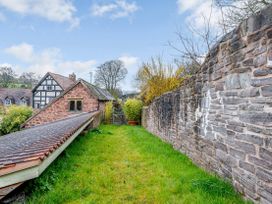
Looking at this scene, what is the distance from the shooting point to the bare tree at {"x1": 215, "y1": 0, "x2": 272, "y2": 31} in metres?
7.47

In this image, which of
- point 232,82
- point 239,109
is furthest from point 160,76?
point 239,109

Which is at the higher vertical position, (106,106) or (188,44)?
(188,44)

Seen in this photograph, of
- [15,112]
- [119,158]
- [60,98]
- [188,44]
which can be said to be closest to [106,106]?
[60,98]

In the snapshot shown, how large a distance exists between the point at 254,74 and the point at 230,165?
5.06ft

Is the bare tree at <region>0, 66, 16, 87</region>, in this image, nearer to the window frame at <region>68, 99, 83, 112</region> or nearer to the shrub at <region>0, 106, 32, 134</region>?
the shrub at <region>0, 106, 32, 134</region>

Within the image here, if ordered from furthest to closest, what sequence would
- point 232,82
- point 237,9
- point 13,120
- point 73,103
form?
point 13,120, point 73,103, point 237,9, point 232,82

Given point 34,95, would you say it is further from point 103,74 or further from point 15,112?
point 15,112

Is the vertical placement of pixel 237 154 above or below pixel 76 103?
below

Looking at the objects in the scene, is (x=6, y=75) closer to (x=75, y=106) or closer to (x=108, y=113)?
(x=75, y=106)

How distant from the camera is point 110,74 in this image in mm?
37312

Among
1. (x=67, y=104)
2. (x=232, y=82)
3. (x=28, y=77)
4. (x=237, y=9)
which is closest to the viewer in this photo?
(x=232, y=82)

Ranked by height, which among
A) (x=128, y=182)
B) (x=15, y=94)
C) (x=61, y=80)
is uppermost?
(x=61, y=80)

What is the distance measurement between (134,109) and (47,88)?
18203mm

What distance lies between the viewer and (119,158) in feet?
21.6
